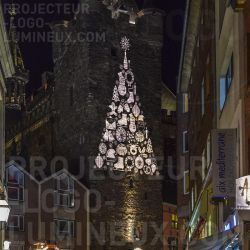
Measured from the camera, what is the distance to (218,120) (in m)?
25.7

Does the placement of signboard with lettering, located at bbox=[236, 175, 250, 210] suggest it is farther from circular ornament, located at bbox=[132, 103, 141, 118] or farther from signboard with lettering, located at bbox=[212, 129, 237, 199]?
circular ornament, located at bbox=[132, 103, 141, 118]

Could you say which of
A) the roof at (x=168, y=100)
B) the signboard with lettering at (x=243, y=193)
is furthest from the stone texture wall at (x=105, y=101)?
the signboard with lettering at (x=243, y=193)

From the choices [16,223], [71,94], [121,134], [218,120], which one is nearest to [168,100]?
[71,94]

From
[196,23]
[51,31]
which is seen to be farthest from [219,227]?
[51,31]

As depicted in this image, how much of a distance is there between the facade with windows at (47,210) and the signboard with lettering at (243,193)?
143ft

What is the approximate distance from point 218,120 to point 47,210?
3855cm

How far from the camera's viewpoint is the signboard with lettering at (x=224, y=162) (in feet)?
66.3

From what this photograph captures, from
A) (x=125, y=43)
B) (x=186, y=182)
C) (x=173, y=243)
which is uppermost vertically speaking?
(x=125, y=43)

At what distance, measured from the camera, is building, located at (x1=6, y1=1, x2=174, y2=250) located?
69.3 metres

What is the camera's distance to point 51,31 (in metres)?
77.0

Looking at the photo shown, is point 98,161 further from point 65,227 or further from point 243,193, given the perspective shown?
point 243,193

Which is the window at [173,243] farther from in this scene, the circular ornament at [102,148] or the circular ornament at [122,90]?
→ the circular ornament at [122,90]

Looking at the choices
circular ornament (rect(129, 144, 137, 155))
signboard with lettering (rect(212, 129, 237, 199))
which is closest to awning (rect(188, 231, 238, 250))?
signboard with lettering (rect(212, 129, 237, 199))

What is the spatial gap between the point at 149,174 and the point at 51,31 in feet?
51.3
